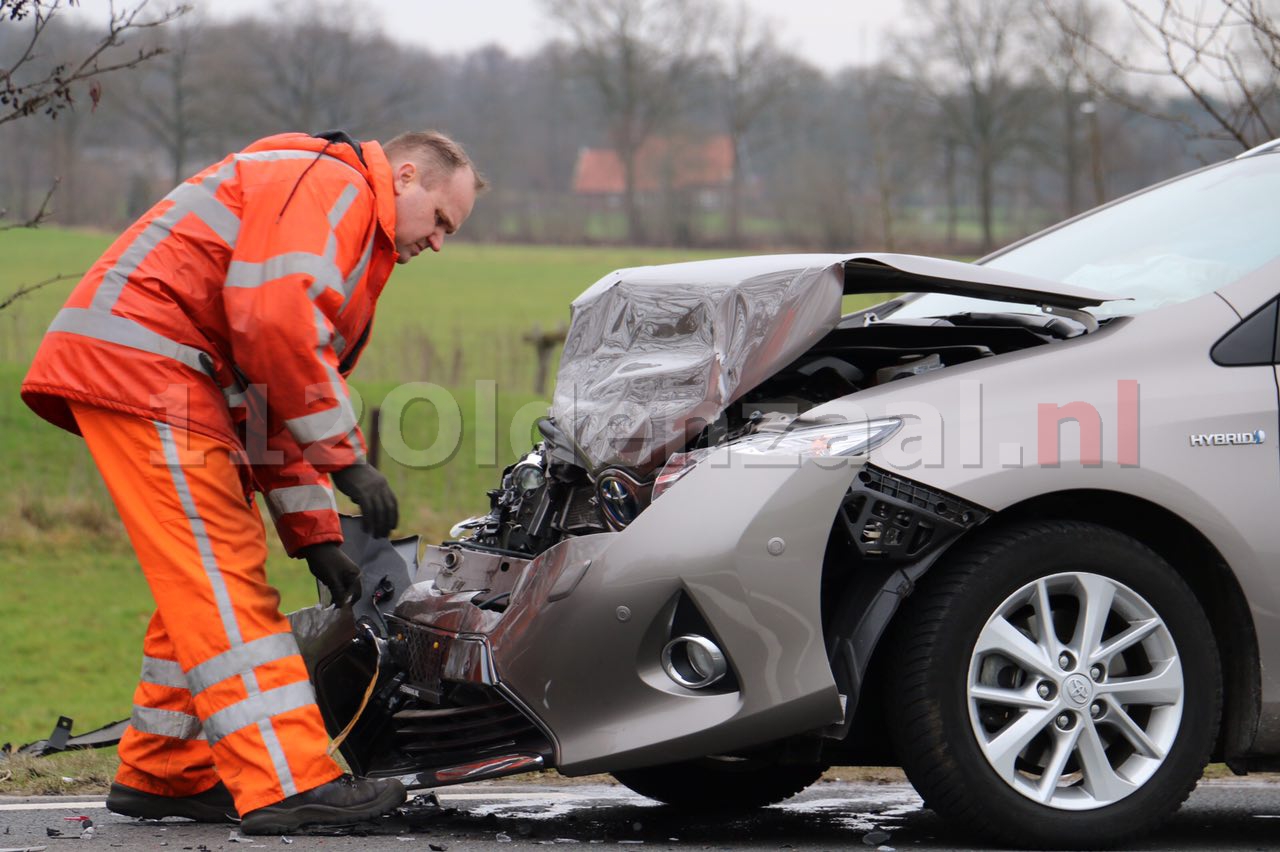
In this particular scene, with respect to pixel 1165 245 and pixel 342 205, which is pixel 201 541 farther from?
pixel 1165 245

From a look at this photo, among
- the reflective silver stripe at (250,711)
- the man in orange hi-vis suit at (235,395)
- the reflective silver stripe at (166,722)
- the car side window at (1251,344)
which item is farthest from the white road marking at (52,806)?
the car side window at (1251,344)

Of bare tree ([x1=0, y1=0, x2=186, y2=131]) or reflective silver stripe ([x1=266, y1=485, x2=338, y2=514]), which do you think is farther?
bare tree ([x1=0, y1=0, x2=186, y2=131])

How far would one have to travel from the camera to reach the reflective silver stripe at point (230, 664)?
400 cm

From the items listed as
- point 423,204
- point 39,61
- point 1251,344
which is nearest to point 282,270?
point 423,204

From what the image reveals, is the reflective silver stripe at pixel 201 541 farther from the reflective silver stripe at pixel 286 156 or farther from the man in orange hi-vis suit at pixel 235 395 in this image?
the reflective silver stripe at pixel 286 156

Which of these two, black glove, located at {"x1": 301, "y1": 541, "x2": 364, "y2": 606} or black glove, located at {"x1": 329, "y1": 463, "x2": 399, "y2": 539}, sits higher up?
black glove, located at {"x1": 329, "y1": 463, "x2": 399, "y2": 539}

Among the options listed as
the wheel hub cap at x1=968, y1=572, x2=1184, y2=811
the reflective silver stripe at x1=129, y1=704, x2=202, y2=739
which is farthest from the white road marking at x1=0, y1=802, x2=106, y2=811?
the wheel hub cap at x1=968, y1=572, x2=1184, y2=811

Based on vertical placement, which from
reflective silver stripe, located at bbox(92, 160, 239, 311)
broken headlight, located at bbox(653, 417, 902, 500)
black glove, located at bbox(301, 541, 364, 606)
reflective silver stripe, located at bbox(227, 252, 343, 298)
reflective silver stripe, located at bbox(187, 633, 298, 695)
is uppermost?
reflective silver stripe, located at bbox(92, 160, 239, 311)

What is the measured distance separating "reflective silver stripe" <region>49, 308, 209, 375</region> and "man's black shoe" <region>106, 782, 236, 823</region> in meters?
1.23

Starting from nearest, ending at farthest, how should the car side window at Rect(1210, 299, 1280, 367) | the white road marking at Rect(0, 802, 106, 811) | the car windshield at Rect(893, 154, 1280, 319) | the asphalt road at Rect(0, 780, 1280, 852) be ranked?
the car side window at Rect(1210, 299, 1280, 367) < the asphalt road at Rect(0, 780, 1280, 852) < the car windshield at Rect(893, 154, 1280, 319) < the white road marking at Rect(0, 802, 106, 811)

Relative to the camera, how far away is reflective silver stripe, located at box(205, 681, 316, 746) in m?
3.99

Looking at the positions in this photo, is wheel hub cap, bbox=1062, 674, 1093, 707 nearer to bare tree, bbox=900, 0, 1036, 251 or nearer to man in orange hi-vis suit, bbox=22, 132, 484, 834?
man in orange hi-vis suit, bbox=22, 132, 484, 834

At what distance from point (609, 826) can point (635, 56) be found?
173ft

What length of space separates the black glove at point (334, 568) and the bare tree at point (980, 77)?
43440 millimetres
